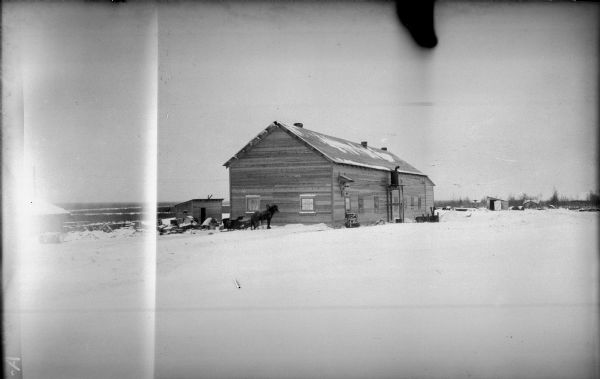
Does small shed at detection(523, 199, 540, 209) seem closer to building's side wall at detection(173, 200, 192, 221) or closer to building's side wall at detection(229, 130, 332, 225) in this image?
building's side wall at detection(229, 130, 332, 225)

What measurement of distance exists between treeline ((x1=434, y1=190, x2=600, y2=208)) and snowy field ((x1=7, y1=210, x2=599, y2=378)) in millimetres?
54

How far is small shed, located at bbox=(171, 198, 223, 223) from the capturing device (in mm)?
1876

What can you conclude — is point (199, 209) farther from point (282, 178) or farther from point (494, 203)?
point (494, 203)

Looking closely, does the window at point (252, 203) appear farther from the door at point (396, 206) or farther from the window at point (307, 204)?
the door at point (396, 206)

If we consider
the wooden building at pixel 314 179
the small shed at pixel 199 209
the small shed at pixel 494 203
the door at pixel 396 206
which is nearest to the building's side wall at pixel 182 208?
the small shed at pixel 199 209

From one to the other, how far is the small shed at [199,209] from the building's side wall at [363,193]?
0.67 meters

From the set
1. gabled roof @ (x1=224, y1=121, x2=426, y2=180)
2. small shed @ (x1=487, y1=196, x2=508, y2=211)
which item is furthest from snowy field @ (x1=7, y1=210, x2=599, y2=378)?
gabled roof @ (x1=224, y1=121, x2=426, y2=180)

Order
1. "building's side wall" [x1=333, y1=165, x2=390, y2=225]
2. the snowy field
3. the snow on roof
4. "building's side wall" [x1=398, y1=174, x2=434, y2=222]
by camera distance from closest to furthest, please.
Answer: the snowy field < the snow on roof < "building's side wall" [x1=398, y1=174, x2=434, y2=222] < "building's side wall" [x1=333, y1=165, x2=390, y2=225]

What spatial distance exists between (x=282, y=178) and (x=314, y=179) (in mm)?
191

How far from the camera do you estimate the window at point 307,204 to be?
201 cm

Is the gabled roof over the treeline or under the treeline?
over

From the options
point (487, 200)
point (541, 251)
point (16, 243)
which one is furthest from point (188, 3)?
point (541, 251)

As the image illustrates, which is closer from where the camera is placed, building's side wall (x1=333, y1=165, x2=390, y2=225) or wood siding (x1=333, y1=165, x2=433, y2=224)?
wood siding (x1=333, y1=165, x2=433, y2=224)

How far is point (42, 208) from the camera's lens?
5.94 ft
